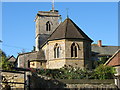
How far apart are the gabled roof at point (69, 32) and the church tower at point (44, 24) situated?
43.3 ft

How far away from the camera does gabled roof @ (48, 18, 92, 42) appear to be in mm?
37375

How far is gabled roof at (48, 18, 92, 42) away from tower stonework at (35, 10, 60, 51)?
43.2ft

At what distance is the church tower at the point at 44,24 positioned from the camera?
173 ft

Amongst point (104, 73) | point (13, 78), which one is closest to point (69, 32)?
point (104, 73)

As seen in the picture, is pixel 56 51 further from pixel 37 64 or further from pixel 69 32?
pixel 37 64

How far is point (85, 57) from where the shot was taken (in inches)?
1475

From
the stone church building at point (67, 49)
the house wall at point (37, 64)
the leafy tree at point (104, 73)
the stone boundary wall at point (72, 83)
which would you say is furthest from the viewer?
the house wall at point (37, 64)

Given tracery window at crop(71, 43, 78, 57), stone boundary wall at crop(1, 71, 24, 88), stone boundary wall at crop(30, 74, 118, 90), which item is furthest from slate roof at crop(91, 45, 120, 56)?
stone boundary wall at crop(1, 71, 24, 88)

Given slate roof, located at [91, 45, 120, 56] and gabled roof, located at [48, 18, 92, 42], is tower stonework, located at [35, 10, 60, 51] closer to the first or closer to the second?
gabled roof, located at [48, 18, 92, 42]

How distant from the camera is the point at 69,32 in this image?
125 feet

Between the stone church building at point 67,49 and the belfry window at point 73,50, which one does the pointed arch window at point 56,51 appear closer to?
the stone church building at point 67,49

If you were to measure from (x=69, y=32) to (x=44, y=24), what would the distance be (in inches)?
629

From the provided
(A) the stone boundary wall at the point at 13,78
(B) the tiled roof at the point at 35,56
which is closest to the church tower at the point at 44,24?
(B) the tiled roof at the point at 35,56

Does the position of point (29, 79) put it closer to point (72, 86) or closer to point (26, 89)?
point (26, 89)
